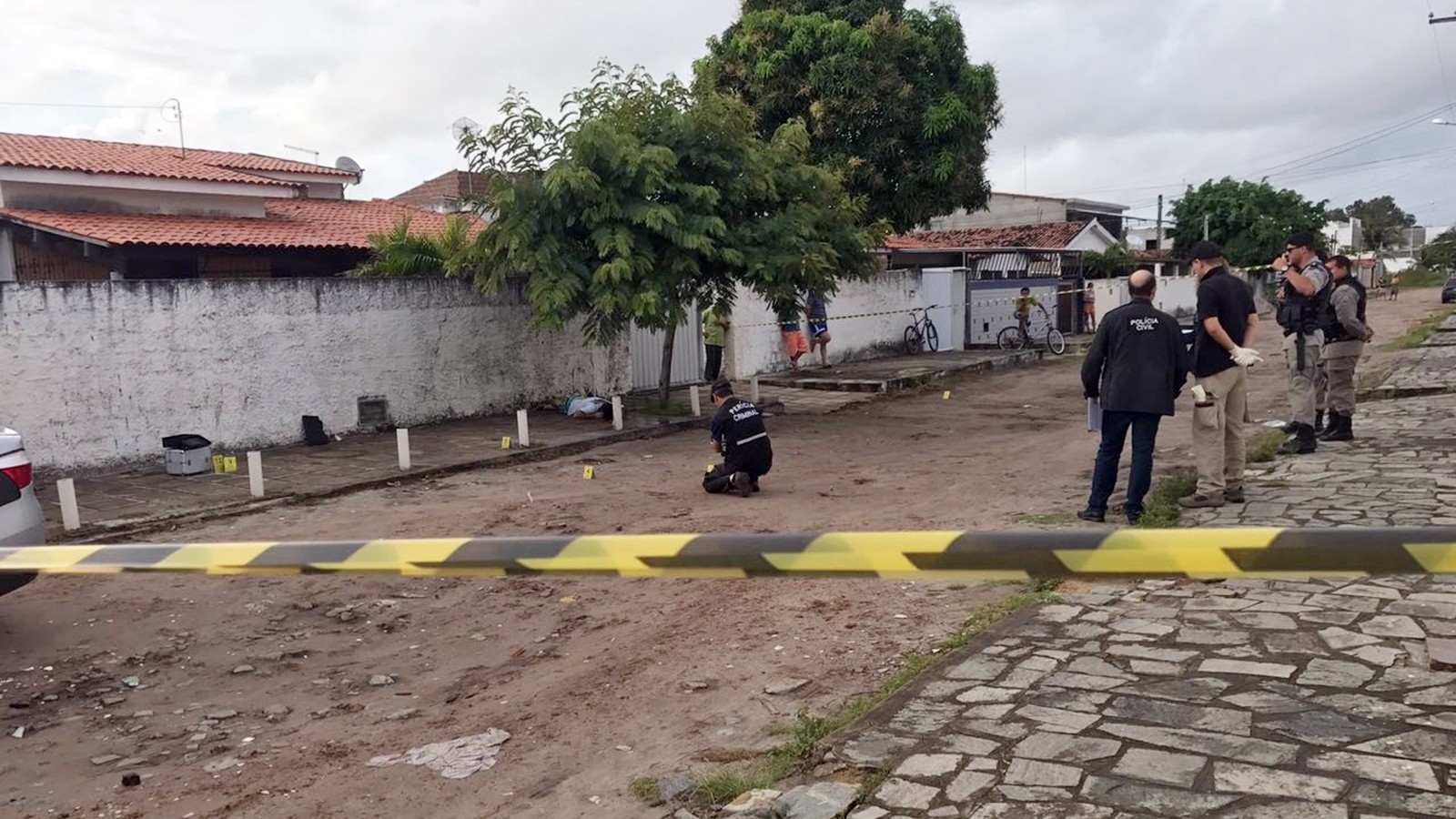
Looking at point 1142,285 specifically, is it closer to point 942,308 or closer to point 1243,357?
point 1243,357

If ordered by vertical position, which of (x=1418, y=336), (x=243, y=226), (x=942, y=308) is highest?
(x=243, y=226)

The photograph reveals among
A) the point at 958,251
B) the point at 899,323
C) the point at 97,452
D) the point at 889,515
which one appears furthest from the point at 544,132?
the point at 958,251

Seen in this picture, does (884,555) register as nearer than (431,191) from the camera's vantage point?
Yes

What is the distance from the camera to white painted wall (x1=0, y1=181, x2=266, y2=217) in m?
18.1

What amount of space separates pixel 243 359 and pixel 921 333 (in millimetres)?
16911

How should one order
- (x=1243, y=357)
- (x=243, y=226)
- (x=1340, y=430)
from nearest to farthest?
(x=1243, y=357) < (x=1340, y=430) < (x=243, y=226)

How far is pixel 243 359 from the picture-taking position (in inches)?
527

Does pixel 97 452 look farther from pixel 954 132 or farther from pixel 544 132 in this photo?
pixel 954 132

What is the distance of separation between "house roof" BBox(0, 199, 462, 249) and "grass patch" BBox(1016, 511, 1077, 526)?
45.0ft

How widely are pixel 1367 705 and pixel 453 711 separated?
3748mm

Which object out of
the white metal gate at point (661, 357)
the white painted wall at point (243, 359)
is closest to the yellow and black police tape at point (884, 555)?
the white painted wall at point (243, 359)

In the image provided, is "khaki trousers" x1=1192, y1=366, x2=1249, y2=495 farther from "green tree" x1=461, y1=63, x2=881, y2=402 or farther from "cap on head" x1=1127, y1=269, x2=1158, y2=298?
"green tree" x1=461, y1=63, x2=881, y2=402

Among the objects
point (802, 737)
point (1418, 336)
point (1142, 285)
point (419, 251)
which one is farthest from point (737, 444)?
point (1418, 336)

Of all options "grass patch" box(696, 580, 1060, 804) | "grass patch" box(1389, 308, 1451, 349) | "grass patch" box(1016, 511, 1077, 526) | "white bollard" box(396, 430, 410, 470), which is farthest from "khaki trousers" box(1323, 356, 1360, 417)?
"grass patch" box(1389, 308, 1451, 349)
